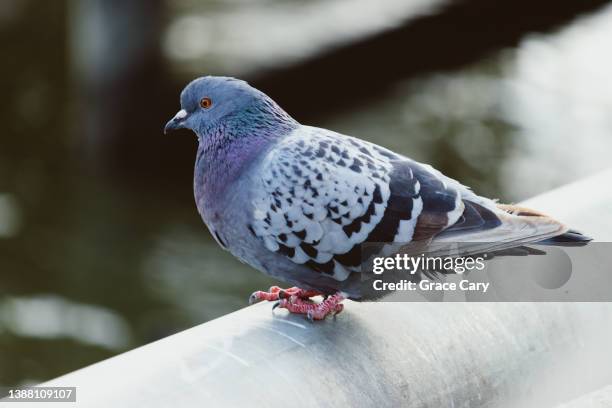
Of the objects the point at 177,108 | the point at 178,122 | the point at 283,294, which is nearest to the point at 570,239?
the point at 283,294

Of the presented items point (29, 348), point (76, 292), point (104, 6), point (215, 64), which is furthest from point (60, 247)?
point (215, 64)

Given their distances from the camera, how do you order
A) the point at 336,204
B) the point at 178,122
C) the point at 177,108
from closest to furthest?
the point at 336,204
the point at 178,122
the point at 177,108

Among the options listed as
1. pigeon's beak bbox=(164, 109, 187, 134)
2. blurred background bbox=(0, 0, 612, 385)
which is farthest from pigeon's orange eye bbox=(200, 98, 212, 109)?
blurred background bbox=(0, 0, 612, 385)

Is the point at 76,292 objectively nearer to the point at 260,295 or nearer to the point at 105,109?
the point at 105,109

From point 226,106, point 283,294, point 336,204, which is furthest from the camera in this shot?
point 226,106

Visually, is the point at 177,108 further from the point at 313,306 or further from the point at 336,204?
the point at 313,306

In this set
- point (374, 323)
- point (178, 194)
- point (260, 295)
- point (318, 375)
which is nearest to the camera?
point (318, 375)

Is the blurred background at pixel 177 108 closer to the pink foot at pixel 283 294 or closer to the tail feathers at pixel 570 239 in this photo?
the pink foot at pixel 283 294
